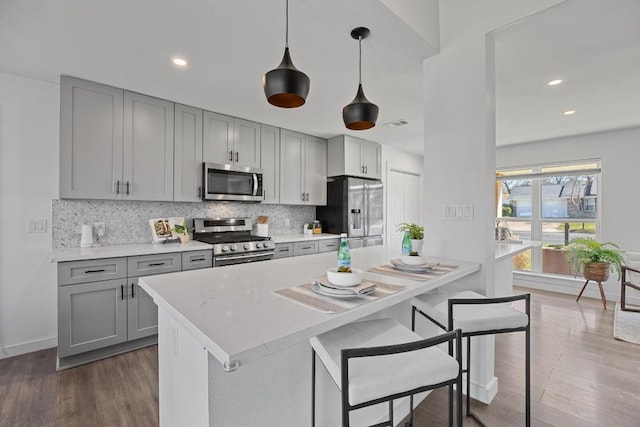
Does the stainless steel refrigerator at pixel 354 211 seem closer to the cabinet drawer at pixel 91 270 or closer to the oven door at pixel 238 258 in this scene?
the oven door at pixel 238 258

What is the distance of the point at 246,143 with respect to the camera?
12.1 feet

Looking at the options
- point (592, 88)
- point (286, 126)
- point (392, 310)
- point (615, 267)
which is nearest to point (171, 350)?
point (392, 310)

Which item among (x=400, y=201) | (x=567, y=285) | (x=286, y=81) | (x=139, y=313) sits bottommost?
(x=567, y=285)

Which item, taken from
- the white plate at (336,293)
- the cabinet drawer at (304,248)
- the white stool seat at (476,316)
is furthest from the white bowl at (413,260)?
the cabinet drawer at (304,248)

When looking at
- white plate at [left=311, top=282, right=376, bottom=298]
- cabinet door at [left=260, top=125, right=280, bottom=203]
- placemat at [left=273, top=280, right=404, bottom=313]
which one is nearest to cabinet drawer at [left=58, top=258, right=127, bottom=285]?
cabinet door at [left=260, top=125, right=280, bottom=203]

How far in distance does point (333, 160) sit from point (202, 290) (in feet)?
11.6

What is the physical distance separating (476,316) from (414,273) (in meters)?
0.34

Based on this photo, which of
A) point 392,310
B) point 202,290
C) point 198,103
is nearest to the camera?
point 202,290

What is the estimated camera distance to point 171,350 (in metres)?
1.31

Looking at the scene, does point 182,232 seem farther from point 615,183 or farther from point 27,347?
point 615,183

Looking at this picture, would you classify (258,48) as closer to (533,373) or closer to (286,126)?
(286,126)

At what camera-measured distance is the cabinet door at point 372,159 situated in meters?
4.74

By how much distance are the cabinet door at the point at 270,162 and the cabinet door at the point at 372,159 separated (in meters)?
1.44

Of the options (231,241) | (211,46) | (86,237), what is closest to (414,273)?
(211,46)
